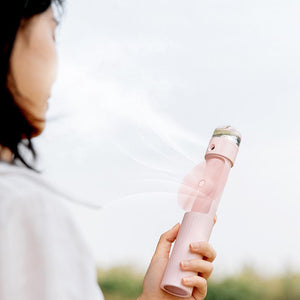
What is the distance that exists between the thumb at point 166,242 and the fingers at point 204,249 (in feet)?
0.33

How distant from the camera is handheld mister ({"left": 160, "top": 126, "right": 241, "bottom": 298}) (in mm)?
716

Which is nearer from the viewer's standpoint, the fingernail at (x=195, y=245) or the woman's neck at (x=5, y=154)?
the woman's neck at (x=5, y=154)

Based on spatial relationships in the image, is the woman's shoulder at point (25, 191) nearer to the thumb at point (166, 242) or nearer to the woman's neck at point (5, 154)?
the woman's neck at point (5, 154)

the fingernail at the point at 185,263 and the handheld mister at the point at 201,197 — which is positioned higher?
the handheld mister at the point at 201,197

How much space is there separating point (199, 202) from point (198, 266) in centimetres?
9

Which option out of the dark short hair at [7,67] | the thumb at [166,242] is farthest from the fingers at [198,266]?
the dark short hair at [7,67]

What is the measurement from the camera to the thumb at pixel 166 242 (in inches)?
32.2

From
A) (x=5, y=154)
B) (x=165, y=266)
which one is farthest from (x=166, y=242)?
(x=5, y=154)

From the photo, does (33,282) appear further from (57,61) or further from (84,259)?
(57,61)

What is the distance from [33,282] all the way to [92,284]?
0.15 ft

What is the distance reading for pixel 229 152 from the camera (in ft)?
2.49

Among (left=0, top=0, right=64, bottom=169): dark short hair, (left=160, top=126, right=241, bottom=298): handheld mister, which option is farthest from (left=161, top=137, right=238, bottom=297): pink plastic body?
(left=0, top=0, right=64, bottom=169): dark short hair

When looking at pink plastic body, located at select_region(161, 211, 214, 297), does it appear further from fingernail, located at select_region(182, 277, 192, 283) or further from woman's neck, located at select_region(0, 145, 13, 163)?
woman's neck, located at select_region(0, 145, 13, 163)

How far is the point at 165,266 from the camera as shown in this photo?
2.64 feet
